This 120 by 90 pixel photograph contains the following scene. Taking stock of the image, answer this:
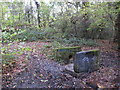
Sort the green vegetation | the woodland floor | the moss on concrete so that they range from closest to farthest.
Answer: the woodland floor < the moss on concrete < the green vegetation

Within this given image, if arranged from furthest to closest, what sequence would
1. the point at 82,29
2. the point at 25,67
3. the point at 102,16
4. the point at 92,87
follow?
the point at 82,29
the point at 102,16
the point at 25,67
the point at 92,87

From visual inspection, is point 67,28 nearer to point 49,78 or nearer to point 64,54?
point 64,54

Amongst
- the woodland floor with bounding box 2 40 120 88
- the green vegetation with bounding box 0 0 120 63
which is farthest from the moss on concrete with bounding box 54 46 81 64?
the green vegetation with bounding box 0 0 120 63

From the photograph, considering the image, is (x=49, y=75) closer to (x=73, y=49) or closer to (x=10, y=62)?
(x=10, y=62)

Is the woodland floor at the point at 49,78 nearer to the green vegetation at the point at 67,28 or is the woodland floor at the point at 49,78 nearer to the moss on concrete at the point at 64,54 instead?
the moss on concrete at the point at 64,54

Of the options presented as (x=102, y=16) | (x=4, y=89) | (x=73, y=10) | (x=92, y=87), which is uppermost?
(x=73, y=10)

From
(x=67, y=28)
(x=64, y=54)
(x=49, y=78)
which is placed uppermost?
(x=67, y=28)

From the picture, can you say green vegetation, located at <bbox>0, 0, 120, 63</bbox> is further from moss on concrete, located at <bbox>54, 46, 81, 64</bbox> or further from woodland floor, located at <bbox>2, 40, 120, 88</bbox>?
woodland floor, located at <bbox>2, 40, 120, 88</bbox>

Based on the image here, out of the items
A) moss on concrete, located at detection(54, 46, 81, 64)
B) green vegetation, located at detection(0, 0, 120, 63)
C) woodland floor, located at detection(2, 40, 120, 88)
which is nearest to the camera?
woodland floor, located at detection(2, 40, 120, 88)

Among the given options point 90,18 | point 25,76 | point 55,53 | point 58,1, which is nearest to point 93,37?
point 90,18

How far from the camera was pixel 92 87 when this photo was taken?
3.31 metres

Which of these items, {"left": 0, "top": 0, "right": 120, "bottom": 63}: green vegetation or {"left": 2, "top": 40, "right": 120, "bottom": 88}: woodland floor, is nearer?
{"left": 2, "top": 40, "right": 120, "bottom": 88}: woodland floor

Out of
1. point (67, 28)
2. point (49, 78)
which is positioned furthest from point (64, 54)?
point (67, 28)

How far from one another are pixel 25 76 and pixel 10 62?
0.90m
